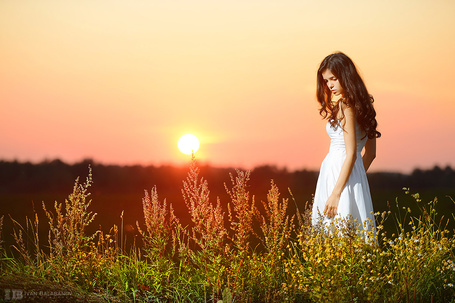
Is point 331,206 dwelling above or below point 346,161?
below

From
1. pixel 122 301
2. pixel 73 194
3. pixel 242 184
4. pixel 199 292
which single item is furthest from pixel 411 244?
pixel 73 194

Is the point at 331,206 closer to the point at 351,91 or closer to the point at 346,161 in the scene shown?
the point at 346,161

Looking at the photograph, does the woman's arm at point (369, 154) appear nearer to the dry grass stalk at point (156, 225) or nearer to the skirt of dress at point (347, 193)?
the skirt of dress at point (347, 193)

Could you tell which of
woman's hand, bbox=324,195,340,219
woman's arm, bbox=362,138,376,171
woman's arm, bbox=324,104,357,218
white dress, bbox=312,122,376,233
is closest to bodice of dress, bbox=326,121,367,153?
white dress, bbox=312,122,376,233

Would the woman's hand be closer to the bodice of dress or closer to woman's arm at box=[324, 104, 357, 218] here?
woman's arm at box=[324, 104, 357, 218]

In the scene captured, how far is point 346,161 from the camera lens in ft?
17.0

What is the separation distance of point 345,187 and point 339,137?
22.2 inches

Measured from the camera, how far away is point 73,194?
558cm

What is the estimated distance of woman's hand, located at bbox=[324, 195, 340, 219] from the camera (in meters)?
5.24

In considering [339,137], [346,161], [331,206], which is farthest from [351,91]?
[331,206]

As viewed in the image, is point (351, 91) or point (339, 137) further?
point (339, 137)

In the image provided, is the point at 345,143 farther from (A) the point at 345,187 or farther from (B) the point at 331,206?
(B) the point at 331,206

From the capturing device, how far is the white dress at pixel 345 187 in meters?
5.30

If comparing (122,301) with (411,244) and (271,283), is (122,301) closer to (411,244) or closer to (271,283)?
(271,283)
